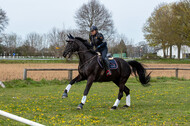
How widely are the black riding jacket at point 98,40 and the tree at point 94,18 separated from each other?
4211cm

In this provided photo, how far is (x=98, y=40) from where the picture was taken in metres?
Answer: 8.93

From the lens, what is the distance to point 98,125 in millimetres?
6203

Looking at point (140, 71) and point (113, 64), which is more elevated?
point (113, 64)

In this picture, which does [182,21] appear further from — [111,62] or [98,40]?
[98,40]

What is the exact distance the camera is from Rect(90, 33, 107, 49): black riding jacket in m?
8.85

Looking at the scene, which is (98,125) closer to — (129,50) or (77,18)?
(77,18)

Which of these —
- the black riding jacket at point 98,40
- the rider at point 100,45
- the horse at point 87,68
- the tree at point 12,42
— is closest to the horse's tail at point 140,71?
the horse at point 87,68

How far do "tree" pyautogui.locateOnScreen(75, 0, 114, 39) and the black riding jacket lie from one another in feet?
138

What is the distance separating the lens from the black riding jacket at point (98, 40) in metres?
8.85

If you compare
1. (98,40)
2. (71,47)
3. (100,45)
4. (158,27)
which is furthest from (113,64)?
(158,27)

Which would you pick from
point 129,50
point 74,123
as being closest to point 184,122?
point 74,123

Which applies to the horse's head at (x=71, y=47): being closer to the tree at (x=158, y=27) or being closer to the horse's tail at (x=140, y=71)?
the horse's tail at (x=140, y=71)

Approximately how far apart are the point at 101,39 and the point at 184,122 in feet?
13.4

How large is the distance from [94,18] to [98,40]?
44330mm
